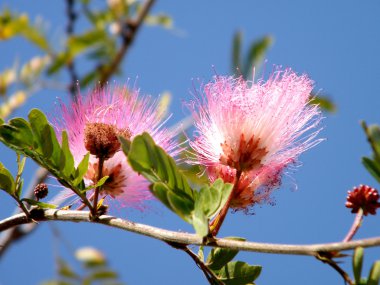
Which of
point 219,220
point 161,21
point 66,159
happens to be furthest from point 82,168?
point 161,21

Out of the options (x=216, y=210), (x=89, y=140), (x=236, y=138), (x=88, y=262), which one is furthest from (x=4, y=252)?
(x=216, y=210)

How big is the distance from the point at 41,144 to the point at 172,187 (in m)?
0.39

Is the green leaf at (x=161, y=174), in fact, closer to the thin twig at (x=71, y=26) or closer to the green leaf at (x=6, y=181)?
the green leaf at (x=6, y=181)

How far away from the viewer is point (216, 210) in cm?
138

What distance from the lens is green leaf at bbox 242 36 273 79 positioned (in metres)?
3.55

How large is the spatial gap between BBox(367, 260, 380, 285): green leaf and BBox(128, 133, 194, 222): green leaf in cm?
40

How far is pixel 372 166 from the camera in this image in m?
1.22

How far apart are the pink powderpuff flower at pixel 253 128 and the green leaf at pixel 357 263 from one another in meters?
0.56

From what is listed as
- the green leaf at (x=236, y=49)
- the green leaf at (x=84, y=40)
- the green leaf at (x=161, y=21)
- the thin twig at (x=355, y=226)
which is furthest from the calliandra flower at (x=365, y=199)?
the green leaf at (x=161, y=21)

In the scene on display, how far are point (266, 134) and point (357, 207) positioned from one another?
0.39 metres

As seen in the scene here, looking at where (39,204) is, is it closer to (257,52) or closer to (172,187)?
(172,187)

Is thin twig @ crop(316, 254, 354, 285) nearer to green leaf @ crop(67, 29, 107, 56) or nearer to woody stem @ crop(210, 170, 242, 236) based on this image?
woody stem @ crop(210, 170, 242, 236)

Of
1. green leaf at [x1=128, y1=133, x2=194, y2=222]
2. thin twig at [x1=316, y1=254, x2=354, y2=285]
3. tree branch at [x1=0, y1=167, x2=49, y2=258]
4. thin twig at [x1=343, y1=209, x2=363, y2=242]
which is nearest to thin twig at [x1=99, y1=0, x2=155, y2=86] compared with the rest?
tree branch at [x1=0, y1=167, x2=49, y2=258]

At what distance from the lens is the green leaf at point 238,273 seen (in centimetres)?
162
